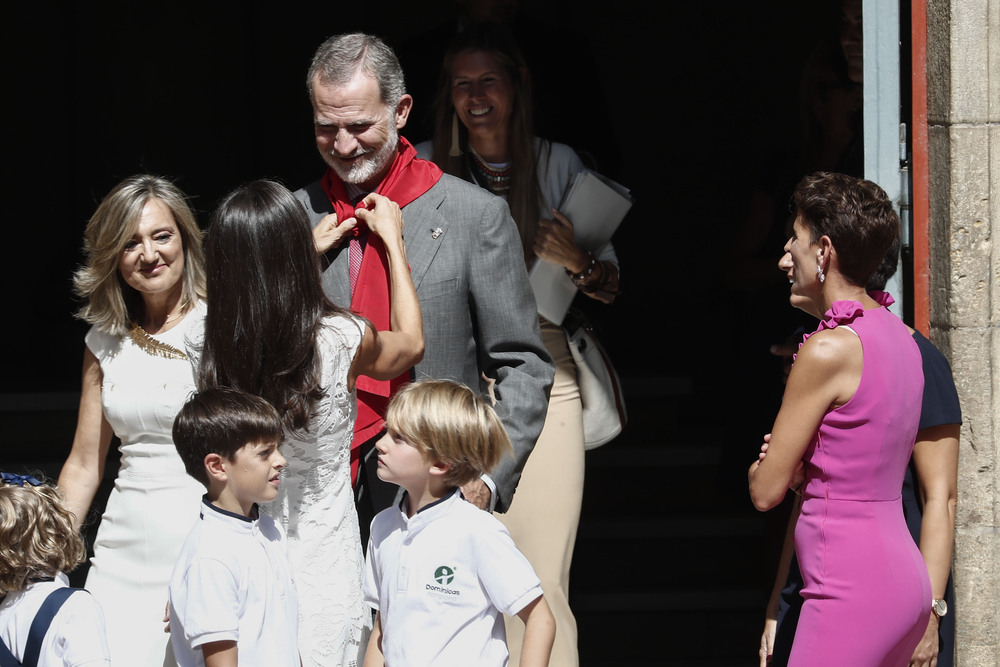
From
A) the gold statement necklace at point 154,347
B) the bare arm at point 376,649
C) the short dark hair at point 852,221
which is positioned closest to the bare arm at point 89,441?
the gold statement necklace at point 154,347

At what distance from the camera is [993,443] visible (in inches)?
127

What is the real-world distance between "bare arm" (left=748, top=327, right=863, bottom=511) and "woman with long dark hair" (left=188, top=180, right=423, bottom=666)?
79 cm

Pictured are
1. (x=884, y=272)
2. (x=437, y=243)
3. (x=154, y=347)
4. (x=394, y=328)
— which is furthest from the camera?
(x=154, y=347)

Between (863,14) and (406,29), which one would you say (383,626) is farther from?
(406,29)

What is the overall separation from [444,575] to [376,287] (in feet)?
2.64

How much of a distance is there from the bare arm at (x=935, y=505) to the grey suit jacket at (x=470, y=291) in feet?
2.83

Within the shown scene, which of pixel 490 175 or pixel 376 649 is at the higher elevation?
pixel 490 175

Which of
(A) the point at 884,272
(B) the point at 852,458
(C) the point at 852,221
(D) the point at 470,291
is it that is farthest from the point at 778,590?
(D) the point at 470,291

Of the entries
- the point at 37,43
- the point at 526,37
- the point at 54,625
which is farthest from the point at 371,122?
the point at 37,43

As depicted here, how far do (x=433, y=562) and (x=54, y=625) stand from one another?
71 cm

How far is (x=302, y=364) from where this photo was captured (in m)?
2.44

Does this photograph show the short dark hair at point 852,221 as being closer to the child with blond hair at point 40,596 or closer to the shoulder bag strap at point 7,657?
the child with blond hair at point 40,596

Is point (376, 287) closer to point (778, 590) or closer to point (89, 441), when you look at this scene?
point (89, 441)

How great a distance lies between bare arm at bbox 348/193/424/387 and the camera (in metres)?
2.57
